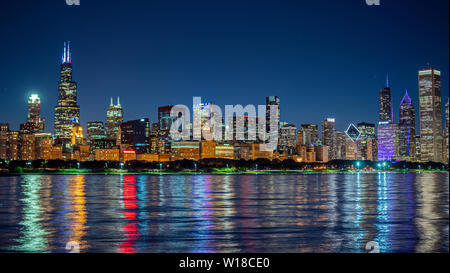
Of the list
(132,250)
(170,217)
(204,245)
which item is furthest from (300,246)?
(170,217)

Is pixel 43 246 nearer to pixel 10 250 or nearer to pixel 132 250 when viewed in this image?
pixel 10 250

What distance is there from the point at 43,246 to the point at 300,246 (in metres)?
8.87
